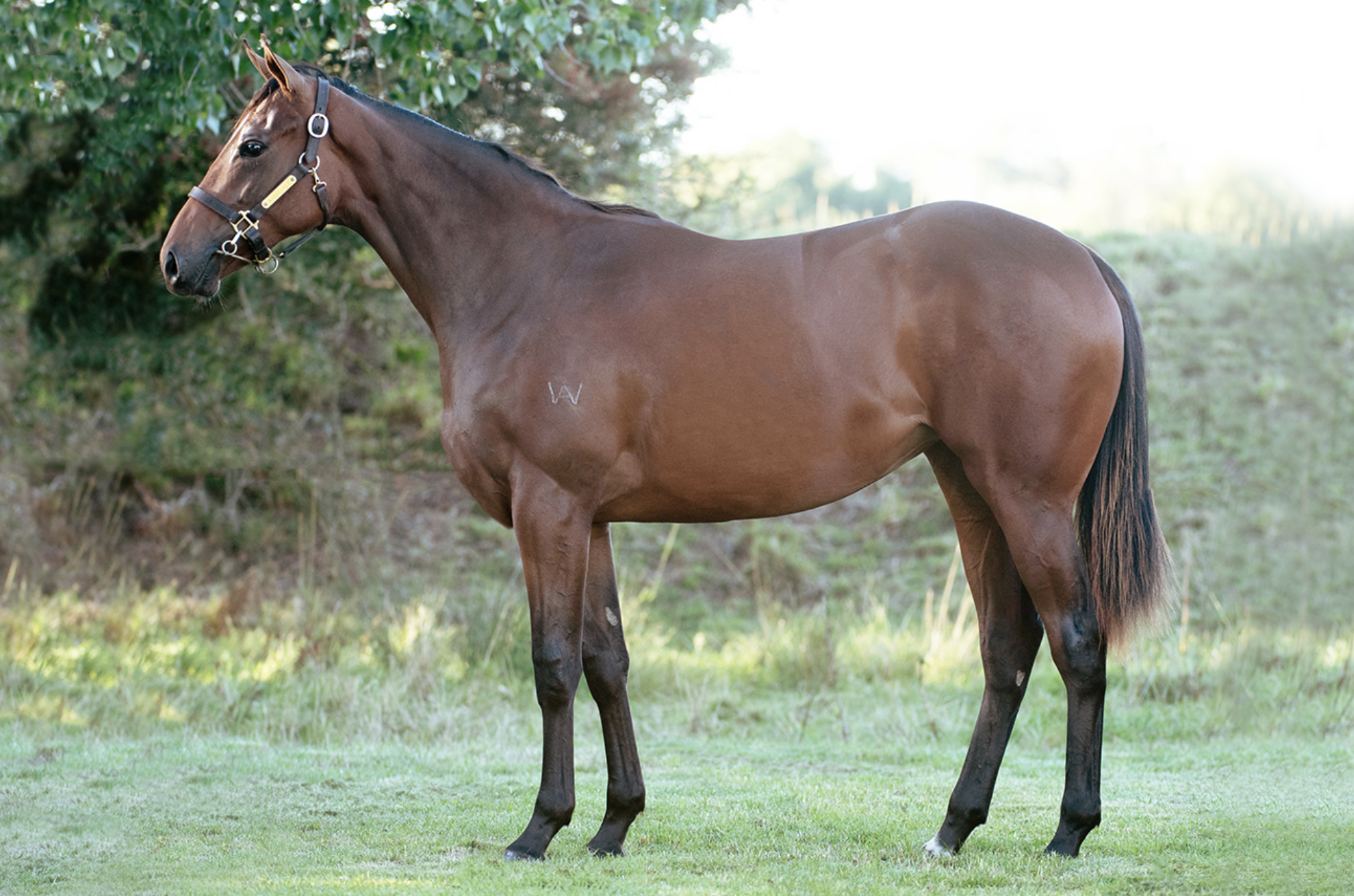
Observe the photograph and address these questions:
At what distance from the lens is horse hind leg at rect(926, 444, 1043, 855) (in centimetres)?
371

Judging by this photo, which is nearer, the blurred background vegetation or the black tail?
the black tail

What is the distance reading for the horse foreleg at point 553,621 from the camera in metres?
3.59

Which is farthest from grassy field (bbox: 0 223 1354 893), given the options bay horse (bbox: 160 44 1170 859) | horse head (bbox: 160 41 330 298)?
horse head (bbox: 160 41 330 298)

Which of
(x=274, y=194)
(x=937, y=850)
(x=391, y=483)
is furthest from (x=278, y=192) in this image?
(x=391, y=483)

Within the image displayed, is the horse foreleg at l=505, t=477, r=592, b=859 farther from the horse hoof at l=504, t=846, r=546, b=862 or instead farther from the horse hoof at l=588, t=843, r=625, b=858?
the horse hoof at l=588, t=843, r=625, b=858

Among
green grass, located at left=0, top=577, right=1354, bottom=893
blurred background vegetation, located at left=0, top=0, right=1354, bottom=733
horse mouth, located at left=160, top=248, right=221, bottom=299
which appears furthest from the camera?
blurred background vegetation, located at left=0, top=0, right=1354, bottom=733

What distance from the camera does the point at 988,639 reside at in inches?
154

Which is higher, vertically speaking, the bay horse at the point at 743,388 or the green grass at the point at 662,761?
the bay horse at the point at 743,388

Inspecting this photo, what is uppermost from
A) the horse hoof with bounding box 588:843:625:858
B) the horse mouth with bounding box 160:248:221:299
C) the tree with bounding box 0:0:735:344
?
the tree with bounding box 0:0:735:344

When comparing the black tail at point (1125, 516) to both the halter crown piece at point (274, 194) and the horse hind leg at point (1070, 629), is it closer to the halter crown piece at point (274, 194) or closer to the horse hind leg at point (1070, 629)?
the horse hind leg at point (1070, 629)

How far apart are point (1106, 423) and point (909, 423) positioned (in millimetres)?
640

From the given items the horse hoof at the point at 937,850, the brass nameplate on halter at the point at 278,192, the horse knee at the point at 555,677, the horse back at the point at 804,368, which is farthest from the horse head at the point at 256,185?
the horse hoof at the point at 937,850

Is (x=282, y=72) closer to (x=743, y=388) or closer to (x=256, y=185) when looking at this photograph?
(x=256, y=185)

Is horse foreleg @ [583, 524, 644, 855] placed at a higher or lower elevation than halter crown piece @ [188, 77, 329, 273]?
lower
